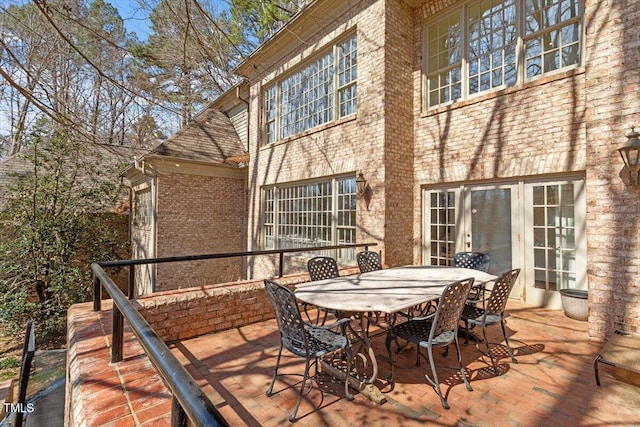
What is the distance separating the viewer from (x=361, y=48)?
6.68m

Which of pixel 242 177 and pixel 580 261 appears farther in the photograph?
pixel 242 177

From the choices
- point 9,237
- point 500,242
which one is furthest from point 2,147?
point 500,242

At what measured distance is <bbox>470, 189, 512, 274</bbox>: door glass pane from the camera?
5.49 meters

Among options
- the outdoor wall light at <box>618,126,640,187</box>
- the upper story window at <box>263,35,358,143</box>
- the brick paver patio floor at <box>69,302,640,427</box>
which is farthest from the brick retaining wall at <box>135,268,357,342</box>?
the outdoor wall light at <box>618,126,640,187</box>

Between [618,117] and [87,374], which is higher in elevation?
[618,117]

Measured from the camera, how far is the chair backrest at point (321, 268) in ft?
15.2

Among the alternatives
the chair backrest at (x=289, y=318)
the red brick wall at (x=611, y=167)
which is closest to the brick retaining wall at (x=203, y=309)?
the chair backrest at (x=289, y=318)

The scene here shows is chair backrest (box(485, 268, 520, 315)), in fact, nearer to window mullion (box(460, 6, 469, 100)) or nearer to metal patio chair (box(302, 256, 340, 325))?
metal patio chair (box(302, 256, 340, 325))

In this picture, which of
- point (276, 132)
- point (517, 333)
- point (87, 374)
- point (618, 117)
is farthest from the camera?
point (276, 132)

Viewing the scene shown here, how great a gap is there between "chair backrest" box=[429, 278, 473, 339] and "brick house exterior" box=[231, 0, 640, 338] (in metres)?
2.46

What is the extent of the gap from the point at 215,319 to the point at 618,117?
226 inches

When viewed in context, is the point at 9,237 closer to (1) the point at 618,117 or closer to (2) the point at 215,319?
(2) the point at 215,319

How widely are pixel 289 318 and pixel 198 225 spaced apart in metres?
8.29

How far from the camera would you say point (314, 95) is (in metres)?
8.20
